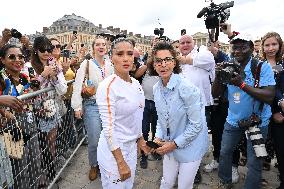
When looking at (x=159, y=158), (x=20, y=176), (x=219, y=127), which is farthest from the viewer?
(x=159, y=158)

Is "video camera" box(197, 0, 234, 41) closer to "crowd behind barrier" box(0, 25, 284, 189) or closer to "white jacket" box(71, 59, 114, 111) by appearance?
"crowd behind barrier" box(0, 25, 284, 189)

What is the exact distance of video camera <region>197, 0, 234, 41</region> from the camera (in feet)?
14.6

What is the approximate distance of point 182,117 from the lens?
2.64 metres

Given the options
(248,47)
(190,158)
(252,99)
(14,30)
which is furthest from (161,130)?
(14,30)

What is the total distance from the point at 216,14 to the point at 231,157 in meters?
2.31

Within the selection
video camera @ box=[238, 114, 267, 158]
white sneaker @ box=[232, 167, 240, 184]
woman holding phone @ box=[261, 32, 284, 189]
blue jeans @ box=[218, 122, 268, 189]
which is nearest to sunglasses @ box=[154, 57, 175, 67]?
video camera @ box=[238, 114, 267, 158]

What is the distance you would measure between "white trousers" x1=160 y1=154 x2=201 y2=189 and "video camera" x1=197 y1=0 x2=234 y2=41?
101 inches

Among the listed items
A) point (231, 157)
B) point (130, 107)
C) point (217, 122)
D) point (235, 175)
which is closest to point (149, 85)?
point (217, 122)

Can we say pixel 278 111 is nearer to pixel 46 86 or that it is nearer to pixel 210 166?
pixel 210 166

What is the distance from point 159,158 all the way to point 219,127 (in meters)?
1.25

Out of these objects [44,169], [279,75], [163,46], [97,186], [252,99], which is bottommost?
[97,186]

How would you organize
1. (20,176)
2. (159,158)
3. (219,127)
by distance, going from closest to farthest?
(20,176) → (219,127) → (159,158)

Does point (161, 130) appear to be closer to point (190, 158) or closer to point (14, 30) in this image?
point (190, 158)

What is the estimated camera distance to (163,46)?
2689mm
